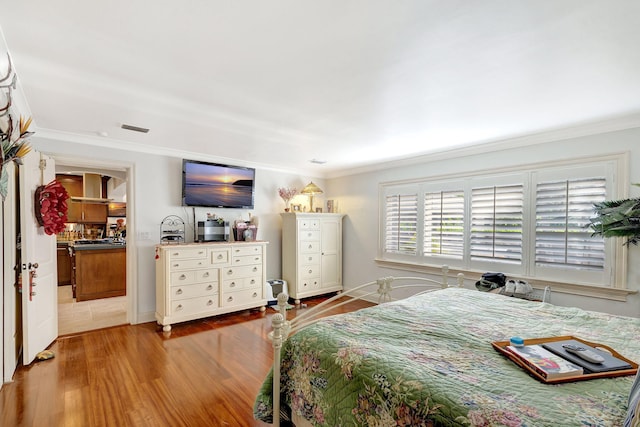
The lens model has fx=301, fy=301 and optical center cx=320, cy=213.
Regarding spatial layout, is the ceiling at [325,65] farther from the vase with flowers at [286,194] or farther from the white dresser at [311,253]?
the white dresser at [311,253]

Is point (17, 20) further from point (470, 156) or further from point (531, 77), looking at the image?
point (470, 156)

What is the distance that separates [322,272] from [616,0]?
469cm

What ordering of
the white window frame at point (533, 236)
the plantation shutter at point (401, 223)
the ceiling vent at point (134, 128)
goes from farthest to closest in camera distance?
the plantation shutter at point (401, 223)
the ceiling vent at point (134, 128)
the white window frame at point (533, 236)

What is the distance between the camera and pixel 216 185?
4.62 meters

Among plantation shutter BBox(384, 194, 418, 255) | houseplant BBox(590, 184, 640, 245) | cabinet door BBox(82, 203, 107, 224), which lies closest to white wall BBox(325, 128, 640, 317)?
plantation shutter BBox(384, 194, 418, 255)

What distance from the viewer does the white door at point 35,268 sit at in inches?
110

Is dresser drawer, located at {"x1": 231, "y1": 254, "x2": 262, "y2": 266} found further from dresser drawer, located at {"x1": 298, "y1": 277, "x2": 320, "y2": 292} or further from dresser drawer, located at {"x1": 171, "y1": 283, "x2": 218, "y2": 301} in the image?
dresser drawer, located at {"x1": 298, "y1": 277, "x2": 320, "y2": 292}

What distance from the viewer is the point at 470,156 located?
4.02m

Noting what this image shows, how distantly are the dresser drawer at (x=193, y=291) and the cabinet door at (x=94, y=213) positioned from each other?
434cm

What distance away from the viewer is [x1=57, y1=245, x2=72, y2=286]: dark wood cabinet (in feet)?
20.2

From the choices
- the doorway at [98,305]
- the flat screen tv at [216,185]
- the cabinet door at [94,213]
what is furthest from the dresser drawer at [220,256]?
the cabinet door at [94,213]

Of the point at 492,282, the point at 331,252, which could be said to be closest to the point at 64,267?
the point at 331,252

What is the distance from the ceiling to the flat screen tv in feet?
3.63

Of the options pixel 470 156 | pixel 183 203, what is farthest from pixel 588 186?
pixel 183 203
